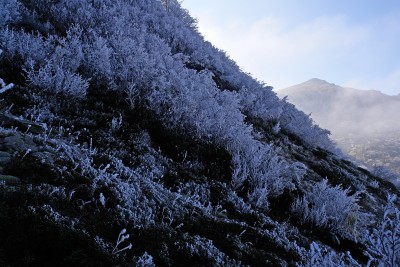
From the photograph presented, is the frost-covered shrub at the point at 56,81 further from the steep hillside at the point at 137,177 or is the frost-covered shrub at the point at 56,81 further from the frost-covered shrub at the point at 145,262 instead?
the frost-covered shrub at the point at 145,262

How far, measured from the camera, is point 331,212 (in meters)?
5.52

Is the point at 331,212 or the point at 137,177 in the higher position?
the point at 137,177

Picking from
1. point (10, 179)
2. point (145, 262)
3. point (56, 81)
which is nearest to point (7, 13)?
point (56, 81)

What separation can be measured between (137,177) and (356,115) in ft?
409

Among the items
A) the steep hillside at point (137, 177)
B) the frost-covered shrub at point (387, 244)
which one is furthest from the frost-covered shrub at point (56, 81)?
the frost-covered shrub at point (387, 244)

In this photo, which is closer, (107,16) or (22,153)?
(22,153)

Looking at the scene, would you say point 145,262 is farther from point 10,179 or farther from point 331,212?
point 331,212

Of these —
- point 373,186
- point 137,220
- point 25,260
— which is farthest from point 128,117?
point 373,186

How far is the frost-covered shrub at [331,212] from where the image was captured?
17.2 ft

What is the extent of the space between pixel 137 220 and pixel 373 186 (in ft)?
33.0

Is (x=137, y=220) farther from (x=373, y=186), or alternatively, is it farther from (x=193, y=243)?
(x=373, y=186)

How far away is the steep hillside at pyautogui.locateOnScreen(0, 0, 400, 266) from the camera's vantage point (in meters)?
2.28

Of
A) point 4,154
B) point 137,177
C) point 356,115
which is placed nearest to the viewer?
point 4,154

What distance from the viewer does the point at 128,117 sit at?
5566 mm
